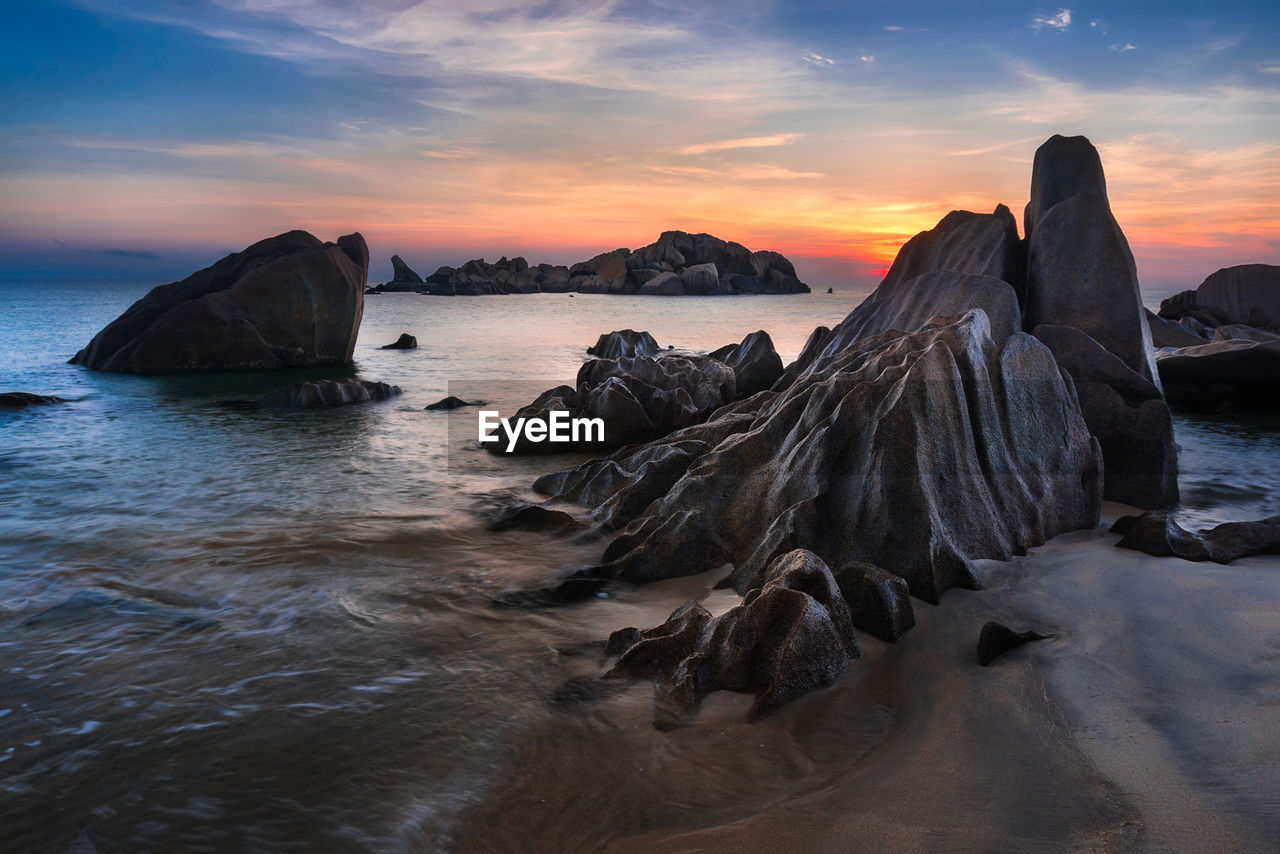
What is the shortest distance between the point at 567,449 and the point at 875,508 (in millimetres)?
7616

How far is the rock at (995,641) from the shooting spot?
443 centimetres

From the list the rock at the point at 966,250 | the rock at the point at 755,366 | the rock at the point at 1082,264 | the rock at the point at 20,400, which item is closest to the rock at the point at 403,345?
the rock at the point at 20,400

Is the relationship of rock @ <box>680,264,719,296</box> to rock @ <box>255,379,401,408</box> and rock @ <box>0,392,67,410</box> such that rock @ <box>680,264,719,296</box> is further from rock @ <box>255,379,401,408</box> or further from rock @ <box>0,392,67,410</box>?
rock @ <box>0,392,67,410</box>

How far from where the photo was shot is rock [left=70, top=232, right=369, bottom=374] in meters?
22.3

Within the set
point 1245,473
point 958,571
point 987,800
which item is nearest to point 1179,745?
point 987,800

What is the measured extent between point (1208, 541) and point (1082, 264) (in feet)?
21.7

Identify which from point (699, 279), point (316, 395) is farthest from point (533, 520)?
point (699, 279)

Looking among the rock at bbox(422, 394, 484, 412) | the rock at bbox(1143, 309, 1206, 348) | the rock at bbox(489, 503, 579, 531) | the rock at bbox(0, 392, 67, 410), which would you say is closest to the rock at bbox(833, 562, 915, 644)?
the rock at bbox(489, 503, 579, 531)

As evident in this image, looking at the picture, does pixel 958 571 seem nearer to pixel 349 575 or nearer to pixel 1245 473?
pixel 349 575

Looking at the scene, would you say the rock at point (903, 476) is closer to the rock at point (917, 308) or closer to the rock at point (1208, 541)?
the rock at point (1208, 541)

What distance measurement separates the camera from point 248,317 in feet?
75.6

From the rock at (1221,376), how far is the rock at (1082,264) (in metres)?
6.79

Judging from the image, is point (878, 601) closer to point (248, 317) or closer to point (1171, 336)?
point (1171, 336)

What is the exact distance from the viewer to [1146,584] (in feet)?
16.9
